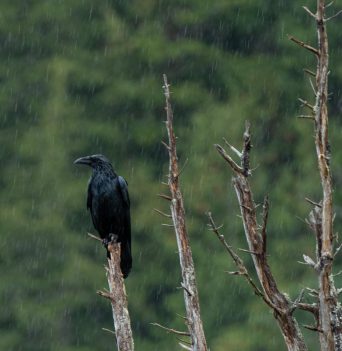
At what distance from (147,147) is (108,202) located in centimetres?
1249

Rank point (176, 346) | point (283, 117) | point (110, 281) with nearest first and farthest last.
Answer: point (110, 281), point (176, 346), point (283, 117)

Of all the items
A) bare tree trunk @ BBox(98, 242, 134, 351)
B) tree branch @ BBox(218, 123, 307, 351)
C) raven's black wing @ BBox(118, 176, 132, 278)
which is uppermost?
tree branch @ BBox(218, 123, 307, 351)

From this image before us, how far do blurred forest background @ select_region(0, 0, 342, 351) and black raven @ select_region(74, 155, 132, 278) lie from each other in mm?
9421

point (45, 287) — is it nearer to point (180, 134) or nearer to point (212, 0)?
point (180, 134)

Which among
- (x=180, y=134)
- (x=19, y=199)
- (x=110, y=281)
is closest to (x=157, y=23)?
(x=180, y=134)

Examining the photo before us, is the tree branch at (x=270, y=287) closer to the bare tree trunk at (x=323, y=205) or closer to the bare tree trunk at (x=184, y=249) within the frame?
the bare tree trunk at (x=323, y=205)

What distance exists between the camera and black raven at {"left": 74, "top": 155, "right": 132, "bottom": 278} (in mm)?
10586

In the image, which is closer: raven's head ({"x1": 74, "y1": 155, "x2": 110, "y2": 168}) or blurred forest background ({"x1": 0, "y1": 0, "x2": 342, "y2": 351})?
raven's head ({"x1": 74, "y1": 155, "x2": 110, "y2": 168})

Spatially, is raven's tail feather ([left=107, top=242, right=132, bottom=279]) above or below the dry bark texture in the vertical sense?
below

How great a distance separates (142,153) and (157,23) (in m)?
3.56

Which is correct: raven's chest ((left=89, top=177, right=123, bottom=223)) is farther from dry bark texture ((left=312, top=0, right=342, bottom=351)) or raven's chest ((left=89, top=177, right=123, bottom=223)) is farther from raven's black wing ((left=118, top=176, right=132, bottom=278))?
dry bark texture ((left=312, top=0, right=342, bottom=351))

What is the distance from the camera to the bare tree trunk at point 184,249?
8805 millimetres

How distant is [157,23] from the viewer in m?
25.2

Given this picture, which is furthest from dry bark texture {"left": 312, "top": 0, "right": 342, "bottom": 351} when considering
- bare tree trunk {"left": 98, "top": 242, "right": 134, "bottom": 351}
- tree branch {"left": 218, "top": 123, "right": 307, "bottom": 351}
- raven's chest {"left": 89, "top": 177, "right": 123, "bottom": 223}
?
raven's chest {"left": 89, "top": 177, "right": 123, "bottom": 223}
